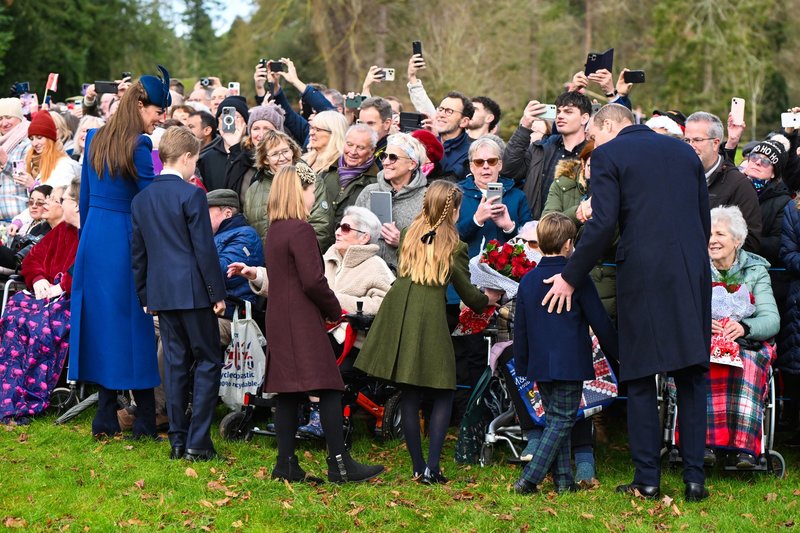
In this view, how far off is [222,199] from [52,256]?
164 cm

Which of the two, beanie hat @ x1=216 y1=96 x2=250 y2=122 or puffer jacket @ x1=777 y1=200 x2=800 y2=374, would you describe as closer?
puffer jacket @ x1=777 y1=200 x2=800 y2=374

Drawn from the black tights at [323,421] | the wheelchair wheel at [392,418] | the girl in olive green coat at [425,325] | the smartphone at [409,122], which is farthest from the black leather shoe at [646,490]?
the smartphone at [409,122]

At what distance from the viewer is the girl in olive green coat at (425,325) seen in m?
6.91

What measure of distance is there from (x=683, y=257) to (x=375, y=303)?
2334mm

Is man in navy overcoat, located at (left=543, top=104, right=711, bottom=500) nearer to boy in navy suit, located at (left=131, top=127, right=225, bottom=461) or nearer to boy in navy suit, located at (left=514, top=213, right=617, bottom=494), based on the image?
boy in navy suit, located at (left=514, top=213, right=617, bottom=494)

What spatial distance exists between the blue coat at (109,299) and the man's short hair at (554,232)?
2828 mm

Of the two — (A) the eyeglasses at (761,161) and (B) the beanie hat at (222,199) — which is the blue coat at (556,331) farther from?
(B) the beanie hat at (222,199)

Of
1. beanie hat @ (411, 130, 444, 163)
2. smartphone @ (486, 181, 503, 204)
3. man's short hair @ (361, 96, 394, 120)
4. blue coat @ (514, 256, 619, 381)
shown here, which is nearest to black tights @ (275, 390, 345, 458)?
blue coat @ (514, 256, 619, 381)

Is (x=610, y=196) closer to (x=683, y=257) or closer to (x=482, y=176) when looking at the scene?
(x=683, y=257)

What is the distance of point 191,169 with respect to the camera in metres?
7.41

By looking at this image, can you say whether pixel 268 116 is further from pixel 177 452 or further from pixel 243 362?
pixel 177 452

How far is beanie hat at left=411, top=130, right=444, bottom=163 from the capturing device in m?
8.96

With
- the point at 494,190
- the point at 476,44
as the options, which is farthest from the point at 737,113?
the point at 476,44

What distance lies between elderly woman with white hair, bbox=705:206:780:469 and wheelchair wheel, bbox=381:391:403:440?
91.4 inches
